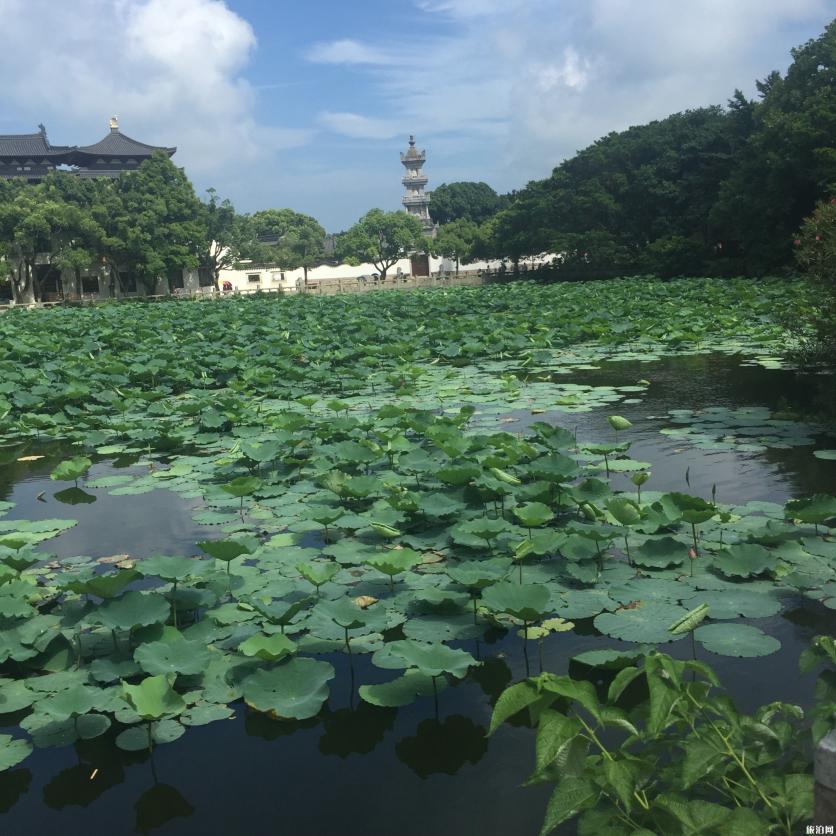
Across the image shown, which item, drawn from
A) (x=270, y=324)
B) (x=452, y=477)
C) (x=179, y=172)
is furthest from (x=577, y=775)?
(x=179, y=172)

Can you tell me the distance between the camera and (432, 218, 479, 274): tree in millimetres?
44188

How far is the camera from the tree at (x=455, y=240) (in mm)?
44188

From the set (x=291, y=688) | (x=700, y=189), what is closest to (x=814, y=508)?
(x=291, y=688)

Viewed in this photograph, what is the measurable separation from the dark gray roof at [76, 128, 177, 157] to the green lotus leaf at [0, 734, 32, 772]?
4118 cm

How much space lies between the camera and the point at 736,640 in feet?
7.79

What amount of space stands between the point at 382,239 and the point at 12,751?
4418 cm

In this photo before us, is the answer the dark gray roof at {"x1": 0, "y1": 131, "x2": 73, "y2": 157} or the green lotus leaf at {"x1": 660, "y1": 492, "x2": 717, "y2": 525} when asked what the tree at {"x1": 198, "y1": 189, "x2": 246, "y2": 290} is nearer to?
the dark gray roof at {"x1": 0, "y1": 131, "x2": 73, "y2": 157}

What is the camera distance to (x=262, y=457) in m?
4.38

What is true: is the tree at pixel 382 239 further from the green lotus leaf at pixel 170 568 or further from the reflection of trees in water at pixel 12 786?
the reflection of trees in water at pixel 12 786

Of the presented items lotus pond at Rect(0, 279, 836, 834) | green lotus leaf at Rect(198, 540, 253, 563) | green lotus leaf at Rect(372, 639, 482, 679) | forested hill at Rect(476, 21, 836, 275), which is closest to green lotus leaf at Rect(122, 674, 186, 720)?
Result: lotus pond at Rect(0, 279, 836, 834)

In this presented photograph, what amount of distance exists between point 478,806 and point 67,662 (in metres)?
1.35

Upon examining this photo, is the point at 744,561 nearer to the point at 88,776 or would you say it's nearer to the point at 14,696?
the point at 88,776

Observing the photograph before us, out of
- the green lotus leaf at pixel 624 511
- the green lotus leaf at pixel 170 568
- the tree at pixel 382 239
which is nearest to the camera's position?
the green lotus leaf at pixel 170 568

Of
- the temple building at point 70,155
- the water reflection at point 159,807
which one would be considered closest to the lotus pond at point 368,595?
the water reflection at point 159,807
